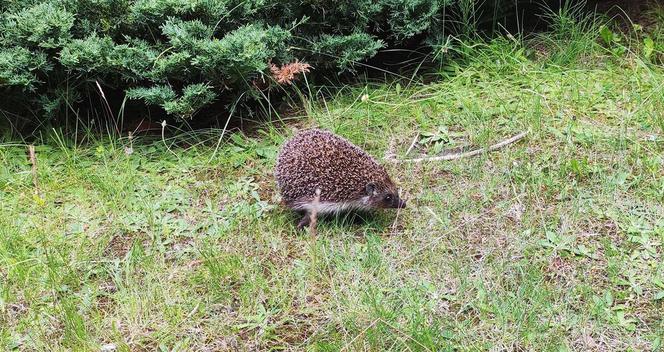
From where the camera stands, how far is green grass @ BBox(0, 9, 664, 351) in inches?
150

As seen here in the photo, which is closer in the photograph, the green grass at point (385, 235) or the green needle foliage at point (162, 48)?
the green grass at point (385, 235)

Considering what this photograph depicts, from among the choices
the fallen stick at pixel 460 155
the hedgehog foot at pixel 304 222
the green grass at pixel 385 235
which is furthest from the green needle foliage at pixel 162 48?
the hedgehog foot at pixel 304 222

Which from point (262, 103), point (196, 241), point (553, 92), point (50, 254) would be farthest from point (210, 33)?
point (553, 92)

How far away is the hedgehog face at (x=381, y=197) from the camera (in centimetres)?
460

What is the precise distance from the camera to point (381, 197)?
15.1 ft

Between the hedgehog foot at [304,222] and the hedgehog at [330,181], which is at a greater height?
the hedgehog at [330,181]

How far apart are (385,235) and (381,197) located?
0.26 m

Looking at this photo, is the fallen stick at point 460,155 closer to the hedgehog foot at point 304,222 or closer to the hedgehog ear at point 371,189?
the hedgehog ear at point 371,189

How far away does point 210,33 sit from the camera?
5.32 m

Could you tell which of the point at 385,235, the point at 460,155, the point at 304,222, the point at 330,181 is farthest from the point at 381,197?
the point at 460,155

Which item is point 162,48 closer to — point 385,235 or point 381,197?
point 381,197

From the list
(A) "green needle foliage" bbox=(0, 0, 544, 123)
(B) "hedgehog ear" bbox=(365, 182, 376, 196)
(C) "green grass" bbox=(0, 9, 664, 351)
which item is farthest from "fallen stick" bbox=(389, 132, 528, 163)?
(A) "green needle foliage" bbox=(0, 0, 544, 123)

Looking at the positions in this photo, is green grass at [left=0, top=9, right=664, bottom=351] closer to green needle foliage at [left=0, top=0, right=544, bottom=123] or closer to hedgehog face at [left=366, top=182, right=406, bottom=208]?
hedgehog face at [left=366, top=182, right=406, bottom=208]

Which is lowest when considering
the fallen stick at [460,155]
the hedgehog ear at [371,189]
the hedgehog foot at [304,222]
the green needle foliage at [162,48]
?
the fallen stick at [460,155]
